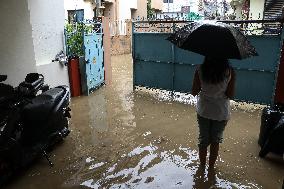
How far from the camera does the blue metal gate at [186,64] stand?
20.5 ft

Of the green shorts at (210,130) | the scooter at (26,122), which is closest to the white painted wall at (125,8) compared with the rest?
the scooter at (26,122)

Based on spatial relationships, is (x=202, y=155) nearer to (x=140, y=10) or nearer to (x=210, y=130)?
(x=210, y=130)

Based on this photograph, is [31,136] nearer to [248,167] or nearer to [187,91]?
[248,167]

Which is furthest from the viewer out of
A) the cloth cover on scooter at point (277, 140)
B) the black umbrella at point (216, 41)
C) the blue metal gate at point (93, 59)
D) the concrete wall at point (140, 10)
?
the concrete wall at point (140, 10)

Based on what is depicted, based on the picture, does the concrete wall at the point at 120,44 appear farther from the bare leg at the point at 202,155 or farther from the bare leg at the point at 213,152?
the bare leg at the point at 213,152

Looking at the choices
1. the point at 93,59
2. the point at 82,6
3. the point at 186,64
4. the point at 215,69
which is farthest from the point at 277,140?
the point at 82,6

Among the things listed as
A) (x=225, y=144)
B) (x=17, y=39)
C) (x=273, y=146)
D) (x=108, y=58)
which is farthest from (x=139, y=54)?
(x=273, y=146)

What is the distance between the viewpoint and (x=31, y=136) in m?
3.97

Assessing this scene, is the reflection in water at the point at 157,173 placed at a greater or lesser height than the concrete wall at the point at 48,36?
lesser

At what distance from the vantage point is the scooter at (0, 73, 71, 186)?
11.6 ft

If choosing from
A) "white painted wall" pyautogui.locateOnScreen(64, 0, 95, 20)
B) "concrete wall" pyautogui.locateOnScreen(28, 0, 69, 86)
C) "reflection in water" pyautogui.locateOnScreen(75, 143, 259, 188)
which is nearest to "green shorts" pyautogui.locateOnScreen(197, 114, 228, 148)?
"reflection in water" pyautogui.locateOnScreen(75, 143, 259, 188)

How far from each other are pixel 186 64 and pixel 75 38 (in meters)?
3.19

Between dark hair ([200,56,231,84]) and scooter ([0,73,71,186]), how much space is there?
88.7 inches

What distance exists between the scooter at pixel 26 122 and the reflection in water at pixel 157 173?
86 centimetres
